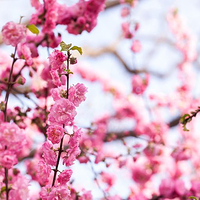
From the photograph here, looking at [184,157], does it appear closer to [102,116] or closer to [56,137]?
[56,137]

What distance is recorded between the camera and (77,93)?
99 centimetres

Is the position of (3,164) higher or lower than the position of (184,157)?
lower

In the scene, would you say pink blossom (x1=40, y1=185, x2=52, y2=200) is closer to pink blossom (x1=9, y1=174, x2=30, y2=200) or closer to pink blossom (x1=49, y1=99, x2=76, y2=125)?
pink blossom (x1=9, y1=174, x2=30, y2=200)

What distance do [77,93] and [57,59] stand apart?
12 cm

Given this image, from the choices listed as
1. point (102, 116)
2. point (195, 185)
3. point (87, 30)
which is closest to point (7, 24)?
point (87, 30)

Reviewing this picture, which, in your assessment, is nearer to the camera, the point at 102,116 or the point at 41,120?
the point at 41,120

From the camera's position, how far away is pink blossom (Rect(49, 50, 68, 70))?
100 cm

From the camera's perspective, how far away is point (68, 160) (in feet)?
3.31

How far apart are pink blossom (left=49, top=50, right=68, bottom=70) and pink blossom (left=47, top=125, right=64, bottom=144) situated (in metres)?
0.19

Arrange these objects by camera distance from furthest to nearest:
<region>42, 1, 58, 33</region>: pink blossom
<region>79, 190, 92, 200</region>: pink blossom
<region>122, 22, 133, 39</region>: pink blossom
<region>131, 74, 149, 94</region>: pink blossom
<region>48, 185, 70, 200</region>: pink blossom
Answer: <region>131, 74, 149, 94</region>: pink blossom
<region>122, 22, 133, 39</region>: pink blossom
<region>42, 1, 58, 33</region>: pink blossom
<region>79, 190, 92, 200</region>: pink blossom
<region>48, 185, 70, 200</region>: pink blossom

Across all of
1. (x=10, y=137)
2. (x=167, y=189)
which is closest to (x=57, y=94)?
(x=10, y=137)

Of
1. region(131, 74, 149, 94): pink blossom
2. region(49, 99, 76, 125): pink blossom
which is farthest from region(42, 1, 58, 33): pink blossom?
region(131, 74, 149, 94): pink blossom

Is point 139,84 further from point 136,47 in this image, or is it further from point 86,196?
point 86,196

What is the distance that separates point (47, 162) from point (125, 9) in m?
2.09
